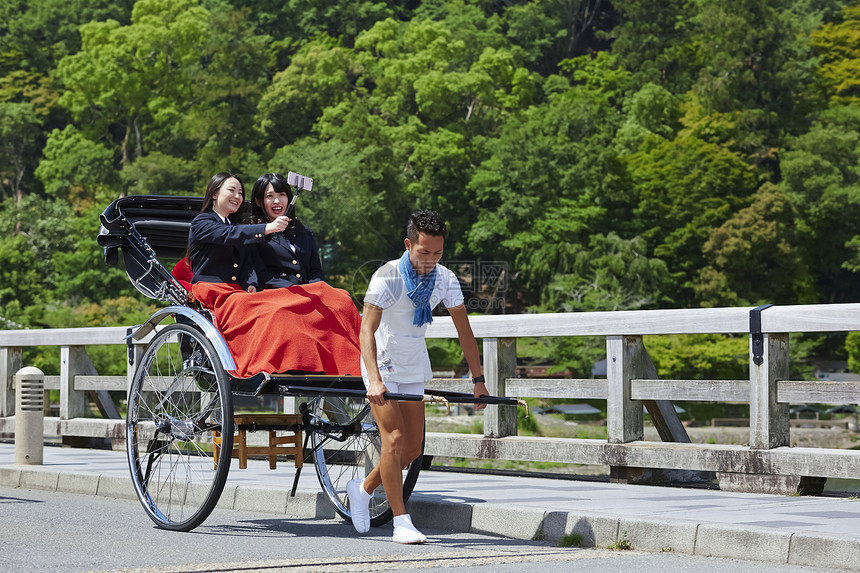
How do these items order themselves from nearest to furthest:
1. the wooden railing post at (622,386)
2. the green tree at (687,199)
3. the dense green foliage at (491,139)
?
the wooden railing post at (622,386), the dense green foliage at (491,139), the green tree at (687,199)

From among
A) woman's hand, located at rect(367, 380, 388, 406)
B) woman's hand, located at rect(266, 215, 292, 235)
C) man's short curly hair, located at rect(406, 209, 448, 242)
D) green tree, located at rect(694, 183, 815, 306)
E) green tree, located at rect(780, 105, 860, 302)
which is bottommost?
woman's hand, located at rect(367, 380, 388, 406)

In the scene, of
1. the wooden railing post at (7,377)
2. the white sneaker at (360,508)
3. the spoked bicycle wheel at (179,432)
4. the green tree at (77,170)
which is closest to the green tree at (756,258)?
the green tree at (77,170)

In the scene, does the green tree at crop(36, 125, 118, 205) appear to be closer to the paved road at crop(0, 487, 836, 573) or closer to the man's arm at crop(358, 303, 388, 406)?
the paved road at crop(0, 487, 836, 573)

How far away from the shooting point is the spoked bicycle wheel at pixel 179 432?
6305mm

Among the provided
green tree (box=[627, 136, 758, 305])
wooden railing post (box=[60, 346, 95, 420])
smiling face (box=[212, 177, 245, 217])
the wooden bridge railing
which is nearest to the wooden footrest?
smiling face (box=[212, 177, 245, 217])

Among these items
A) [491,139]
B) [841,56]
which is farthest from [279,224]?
[841,56]

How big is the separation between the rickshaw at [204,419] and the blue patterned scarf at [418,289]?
40 centimetres

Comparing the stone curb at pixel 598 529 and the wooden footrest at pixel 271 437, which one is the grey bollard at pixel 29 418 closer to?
the stone curb at pixel 598 529

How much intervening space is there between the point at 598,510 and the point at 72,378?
25.5 feet

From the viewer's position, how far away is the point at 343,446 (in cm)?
708

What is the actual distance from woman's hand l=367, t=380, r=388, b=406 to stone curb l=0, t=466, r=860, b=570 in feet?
3.59

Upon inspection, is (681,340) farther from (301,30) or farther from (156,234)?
(156,234)

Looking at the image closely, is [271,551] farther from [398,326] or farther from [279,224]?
[279,224]

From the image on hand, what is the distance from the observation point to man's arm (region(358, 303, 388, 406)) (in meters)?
5.67
